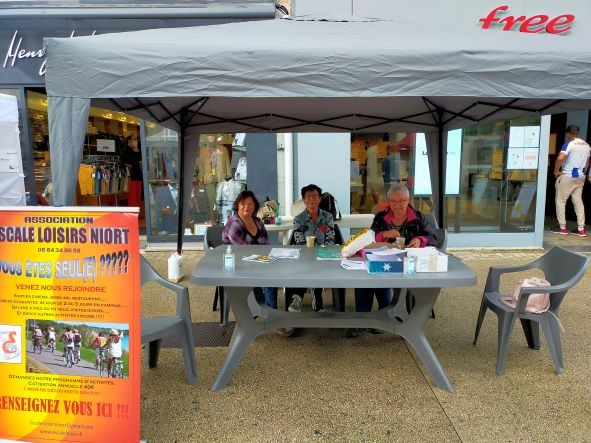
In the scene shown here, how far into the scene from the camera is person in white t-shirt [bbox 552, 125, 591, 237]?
24.6ft

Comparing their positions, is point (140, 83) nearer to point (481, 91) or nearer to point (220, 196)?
point (481, 91)

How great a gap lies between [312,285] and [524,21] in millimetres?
6128

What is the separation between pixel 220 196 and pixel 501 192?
463 cm

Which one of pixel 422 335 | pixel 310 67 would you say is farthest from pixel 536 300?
pixel 310 67

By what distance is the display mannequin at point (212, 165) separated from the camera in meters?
7.34

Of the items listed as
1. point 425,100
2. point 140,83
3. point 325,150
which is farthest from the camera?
point 325,150

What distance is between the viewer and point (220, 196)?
7.44 meters

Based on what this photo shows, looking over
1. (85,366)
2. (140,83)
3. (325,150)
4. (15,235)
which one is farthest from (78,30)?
(85,366)

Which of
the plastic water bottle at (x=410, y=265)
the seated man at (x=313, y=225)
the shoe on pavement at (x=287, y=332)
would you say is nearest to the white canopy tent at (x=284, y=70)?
the plastic water bottle at (x=410, y=265)

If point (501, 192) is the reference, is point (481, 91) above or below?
above

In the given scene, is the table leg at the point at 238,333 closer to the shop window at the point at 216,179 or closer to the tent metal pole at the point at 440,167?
the tent metal pole at the point at 440,167

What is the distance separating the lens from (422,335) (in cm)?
292

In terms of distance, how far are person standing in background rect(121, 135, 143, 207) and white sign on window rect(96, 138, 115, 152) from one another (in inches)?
9.3

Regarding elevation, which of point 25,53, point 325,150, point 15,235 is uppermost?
point 25,53
